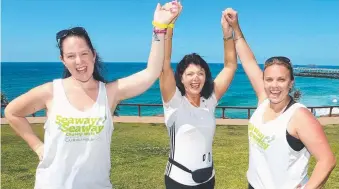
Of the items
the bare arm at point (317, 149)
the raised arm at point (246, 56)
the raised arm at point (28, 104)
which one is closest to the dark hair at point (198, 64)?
the raised arm at point (246, 56)

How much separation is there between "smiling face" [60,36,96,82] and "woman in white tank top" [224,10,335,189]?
1612mm

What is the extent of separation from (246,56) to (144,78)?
154cm

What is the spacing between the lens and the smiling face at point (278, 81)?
3.31 metres

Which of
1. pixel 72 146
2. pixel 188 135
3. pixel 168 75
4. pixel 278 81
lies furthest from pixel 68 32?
pixel 278 81

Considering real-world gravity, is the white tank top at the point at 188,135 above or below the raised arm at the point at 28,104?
below

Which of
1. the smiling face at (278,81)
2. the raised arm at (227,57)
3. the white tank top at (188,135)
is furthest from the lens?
the raised arm at (227,57)

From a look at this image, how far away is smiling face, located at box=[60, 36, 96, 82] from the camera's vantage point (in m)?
2.95

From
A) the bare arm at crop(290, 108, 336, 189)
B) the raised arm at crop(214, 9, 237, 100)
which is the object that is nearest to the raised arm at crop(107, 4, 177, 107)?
the raised arm at crop(214, 9, 237, 100)

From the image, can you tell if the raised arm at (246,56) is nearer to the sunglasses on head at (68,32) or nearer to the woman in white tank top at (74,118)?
the woman in white tank top at (74,118)

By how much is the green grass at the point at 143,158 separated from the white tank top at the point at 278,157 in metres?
4.81

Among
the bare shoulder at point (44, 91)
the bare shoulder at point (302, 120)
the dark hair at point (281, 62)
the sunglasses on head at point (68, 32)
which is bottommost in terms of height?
the bare shoulder at point (302, 120)

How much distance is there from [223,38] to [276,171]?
1.80 metres

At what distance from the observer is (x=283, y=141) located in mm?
3182

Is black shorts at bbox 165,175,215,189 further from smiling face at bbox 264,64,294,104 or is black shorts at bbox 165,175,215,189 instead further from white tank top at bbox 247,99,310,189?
smiling face at bbox 264,64,294,104
